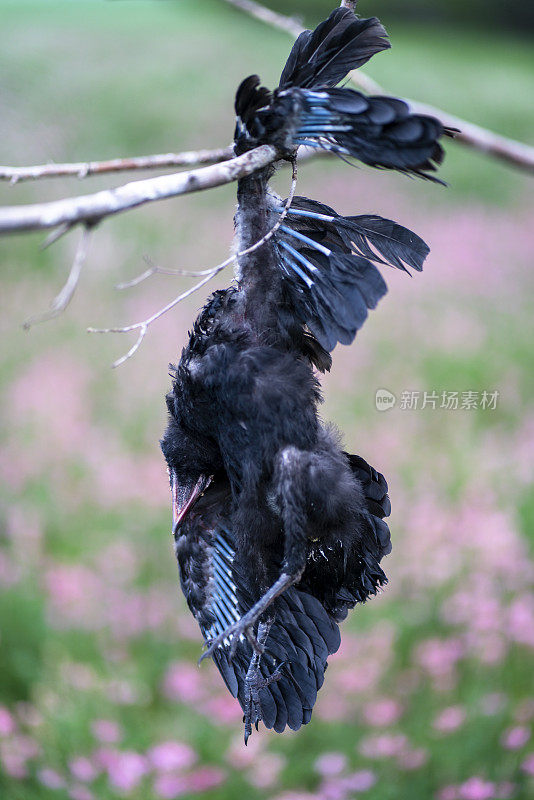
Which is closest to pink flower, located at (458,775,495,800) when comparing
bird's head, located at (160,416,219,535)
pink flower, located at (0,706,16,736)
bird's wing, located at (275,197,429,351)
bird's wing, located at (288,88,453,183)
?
pink flower, located at (0,706,16,736)

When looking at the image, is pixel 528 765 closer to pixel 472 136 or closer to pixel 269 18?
pixel 472 136

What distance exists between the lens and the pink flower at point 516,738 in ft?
10.8

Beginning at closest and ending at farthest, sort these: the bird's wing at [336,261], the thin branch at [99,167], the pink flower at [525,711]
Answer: the bird's wing at [336,261] → the thin branch at [99,167] → the pink flower at [525,711]

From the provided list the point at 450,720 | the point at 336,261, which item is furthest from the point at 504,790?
the point at 336,261

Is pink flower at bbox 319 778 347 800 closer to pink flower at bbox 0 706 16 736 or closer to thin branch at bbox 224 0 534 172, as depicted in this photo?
pink flower at bbox 0 706 16 736

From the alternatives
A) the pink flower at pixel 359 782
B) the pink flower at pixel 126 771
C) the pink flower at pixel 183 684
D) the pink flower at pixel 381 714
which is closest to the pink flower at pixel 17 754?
the pink flower at pixel 126 771

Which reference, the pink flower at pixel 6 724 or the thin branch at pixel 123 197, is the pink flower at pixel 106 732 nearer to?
the pink flower at pixel 6 724

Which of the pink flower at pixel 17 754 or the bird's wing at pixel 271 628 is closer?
the bird's wing at pixel 271 628

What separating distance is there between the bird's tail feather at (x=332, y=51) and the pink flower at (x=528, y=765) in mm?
2859

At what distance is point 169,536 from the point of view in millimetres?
4621

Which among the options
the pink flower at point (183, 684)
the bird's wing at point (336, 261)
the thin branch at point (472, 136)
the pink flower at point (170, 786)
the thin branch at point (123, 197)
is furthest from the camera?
the pink flower at point (183, 684)

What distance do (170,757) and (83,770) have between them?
13.2 inches

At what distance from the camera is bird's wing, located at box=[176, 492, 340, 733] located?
1541 mm

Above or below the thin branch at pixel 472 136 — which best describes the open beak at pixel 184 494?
below
